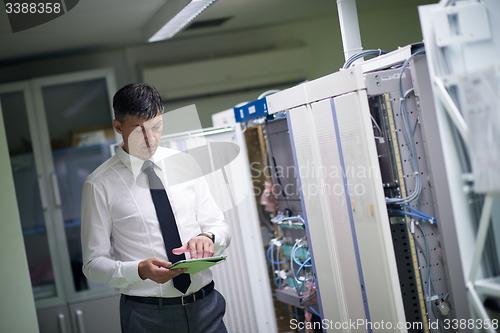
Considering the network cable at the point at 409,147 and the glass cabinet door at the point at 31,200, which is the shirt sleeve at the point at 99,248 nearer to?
the network cable at the point at 409,147

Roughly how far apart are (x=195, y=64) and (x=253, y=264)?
2468 millimetres

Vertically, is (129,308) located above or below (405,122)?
below

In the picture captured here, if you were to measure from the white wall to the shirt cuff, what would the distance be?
1.43 meters

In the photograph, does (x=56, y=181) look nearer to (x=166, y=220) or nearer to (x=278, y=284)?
(x=278, y=284)

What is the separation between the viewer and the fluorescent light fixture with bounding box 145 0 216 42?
10.7 ft

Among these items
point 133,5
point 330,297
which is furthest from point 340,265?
point 133,5

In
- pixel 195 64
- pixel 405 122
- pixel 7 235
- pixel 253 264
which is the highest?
pixel 195 64

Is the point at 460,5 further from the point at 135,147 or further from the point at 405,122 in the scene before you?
the point at 135,147

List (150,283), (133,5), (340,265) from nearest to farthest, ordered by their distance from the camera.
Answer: (150,283) < (340,265) < (133,5)

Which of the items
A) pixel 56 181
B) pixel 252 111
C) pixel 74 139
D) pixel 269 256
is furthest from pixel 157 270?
pixel 74 139

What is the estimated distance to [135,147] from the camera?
1.93 m

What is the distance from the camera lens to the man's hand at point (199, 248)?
181 centimetres

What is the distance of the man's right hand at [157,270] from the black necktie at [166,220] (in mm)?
118

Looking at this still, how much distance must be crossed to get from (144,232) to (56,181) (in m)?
2.70
